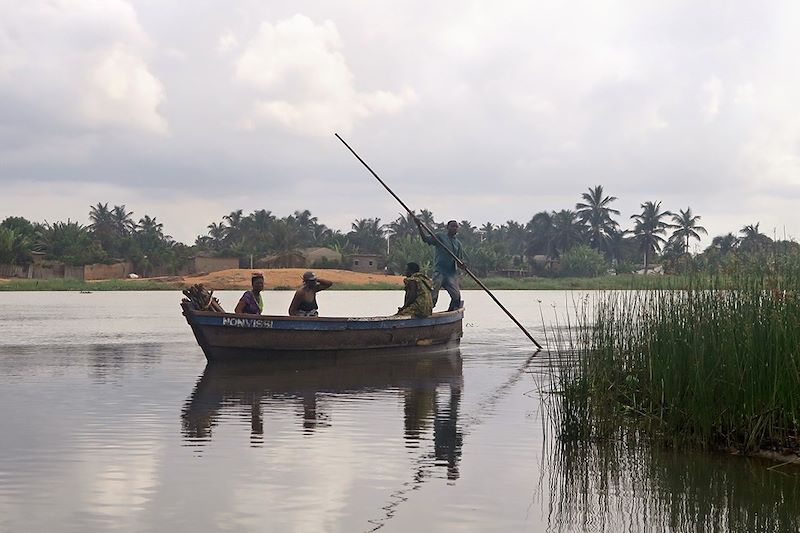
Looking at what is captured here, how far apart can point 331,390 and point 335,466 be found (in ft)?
15.8

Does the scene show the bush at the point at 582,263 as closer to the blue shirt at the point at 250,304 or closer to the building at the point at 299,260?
the building at the point at 299,260

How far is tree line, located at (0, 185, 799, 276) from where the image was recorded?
69938 millimetres

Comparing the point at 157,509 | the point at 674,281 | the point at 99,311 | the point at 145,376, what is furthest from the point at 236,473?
the point at 99,311

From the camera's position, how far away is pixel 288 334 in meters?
15.3

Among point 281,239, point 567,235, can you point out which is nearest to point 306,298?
point 281,239

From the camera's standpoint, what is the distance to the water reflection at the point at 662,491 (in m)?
6.50

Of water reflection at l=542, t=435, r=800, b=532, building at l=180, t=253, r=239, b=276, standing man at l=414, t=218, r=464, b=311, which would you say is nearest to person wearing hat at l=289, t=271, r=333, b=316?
standing man at l=414, t=218, r=464, b=311

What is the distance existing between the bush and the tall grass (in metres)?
66.7

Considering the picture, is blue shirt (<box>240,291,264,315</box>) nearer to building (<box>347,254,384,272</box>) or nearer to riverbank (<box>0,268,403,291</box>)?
riverbank (<box>0,268,403,291</box>)

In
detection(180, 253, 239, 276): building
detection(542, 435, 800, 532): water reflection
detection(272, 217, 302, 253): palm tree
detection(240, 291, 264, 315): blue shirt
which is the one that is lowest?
detection(542, 435, 800, 532): water reflection

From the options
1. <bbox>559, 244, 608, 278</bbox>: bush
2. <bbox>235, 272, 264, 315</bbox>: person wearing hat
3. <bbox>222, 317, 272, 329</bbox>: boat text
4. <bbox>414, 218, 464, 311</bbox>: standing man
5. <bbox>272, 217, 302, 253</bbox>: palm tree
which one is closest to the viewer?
<bbox>222, 317, 272, 329</bbox>: boat text

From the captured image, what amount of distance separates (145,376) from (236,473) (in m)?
7.07

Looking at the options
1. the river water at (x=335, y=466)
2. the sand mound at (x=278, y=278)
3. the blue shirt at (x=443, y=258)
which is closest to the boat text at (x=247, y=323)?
the river water at (x=335, y=466)

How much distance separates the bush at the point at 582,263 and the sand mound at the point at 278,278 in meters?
15.6
